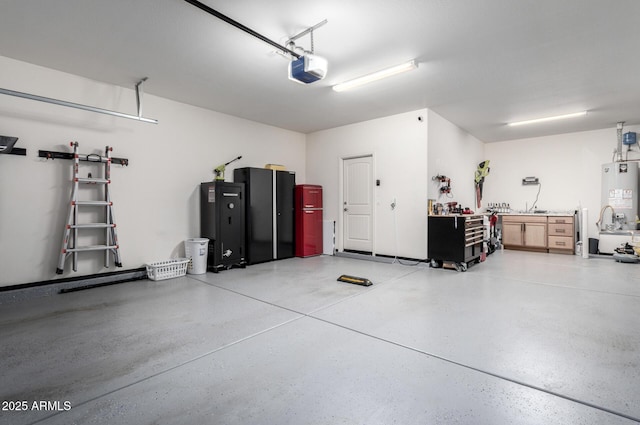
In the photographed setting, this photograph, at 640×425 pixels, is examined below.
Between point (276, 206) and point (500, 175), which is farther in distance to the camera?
point (500, 175)

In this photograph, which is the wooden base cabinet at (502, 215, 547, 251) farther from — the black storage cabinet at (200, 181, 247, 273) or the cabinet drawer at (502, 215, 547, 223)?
the black storage cabinet at (200, 181, 247, 273)

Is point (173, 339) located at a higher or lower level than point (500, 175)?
lower

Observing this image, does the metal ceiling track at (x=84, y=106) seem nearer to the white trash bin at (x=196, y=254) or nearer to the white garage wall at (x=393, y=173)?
the white trash bin at (x=196, y=254)

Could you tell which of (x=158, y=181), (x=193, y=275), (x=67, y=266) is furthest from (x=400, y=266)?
(x=67, y=266)

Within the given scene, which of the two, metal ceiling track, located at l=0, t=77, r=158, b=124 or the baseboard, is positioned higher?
metal ceiling track, located at l=0, t=77, r=158, b=124

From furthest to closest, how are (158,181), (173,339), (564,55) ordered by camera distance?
(158,181) < (564,55) < (173,339)

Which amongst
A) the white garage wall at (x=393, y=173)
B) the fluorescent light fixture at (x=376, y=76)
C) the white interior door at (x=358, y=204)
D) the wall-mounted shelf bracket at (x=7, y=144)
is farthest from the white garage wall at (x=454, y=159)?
the wall-mounted shelf bracket at (x=7, y=144)

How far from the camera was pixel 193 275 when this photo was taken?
15.6ft

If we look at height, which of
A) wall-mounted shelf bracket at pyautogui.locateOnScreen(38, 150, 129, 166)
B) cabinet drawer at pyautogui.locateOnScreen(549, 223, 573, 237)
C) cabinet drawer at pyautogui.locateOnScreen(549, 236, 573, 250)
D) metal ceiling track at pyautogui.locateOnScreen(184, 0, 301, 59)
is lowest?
cabinet drawer at pyautogui.locateOnScreen(549, 236, 573, 250)

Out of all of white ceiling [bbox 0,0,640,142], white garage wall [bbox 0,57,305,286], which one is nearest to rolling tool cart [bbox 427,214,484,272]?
white ceiling [bbox 0,0,640,142]

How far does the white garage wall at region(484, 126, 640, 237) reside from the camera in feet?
22.2

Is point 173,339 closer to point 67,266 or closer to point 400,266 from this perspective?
point 67,266

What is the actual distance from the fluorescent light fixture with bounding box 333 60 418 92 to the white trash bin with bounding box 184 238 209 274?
10.4ft

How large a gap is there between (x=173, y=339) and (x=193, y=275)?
8.08ft
